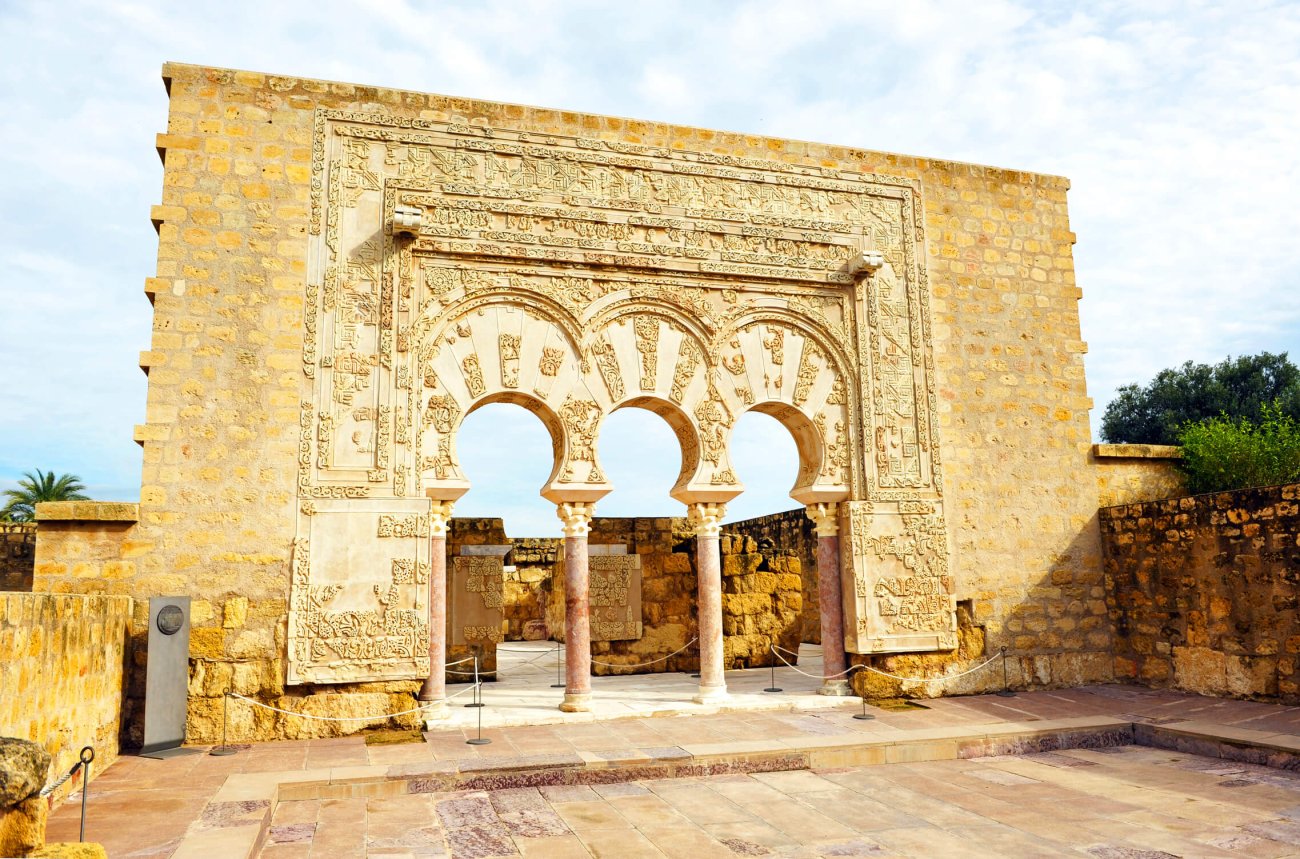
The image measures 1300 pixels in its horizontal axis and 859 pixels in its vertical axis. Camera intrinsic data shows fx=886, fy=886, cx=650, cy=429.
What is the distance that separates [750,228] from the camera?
9.33 metres

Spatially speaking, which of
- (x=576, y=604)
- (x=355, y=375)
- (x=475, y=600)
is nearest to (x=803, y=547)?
(x=475, y=600)

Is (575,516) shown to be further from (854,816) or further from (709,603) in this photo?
(854,816)

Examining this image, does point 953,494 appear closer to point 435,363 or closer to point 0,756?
point 435,363

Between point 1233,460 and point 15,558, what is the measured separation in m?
17.7

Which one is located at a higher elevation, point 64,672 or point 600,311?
point 600,311

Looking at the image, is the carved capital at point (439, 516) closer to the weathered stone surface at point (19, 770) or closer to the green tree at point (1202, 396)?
the weathered stone surface at point (19, 770)

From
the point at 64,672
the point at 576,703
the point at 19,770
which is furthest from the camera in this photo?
the point at 576,703

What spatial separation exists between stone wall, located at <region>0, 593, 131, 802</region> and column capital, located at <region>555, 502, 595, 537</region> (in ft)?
12.0

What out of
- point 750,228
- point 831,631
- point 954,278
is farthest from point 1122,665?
point 750,228

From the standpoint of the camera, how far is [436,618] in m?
8.00

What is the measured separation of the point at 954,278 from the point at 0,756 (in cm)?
936

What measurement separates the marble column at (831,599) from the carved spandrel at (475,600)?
12.6 feet

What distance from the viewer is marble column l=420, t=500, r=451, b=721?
7898mm

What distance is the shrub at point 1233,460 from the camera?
33.9 feet
